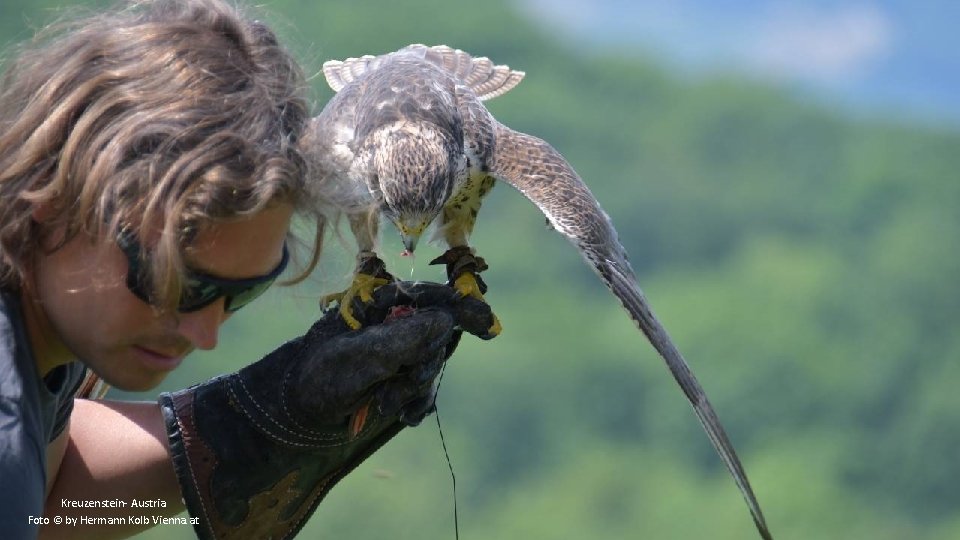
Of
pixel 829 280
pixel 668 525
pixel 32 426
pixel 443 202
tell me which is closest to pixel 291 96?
pixel 32 426

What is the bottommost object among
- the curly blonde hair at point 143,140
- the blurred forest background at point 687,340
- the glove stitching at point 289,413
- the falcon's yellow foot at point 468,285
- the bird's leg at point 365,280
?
the blurred forest background at point 687,340

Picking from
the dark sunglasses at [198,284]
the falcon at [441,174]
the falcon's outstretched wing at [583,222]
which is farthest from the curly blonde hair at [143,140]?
the falcon's outstretched wing at [583,222]

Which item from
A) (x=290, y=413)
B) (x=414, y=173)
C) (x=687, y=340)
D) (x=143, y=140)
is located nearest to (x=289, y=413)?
(x=290, y=413)

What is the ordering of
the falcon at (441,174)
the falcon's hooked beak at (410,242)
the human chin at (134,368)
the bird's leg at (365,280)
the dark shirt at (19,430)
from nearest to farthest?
the dark shirt at (19,430)
the human chin at (134,368)
the bird's leg at (365,280)
the falcon at (441,174)
the falcon's hooked beak at (410,242)

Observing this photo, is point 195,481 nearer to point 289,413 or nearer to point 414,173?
point 289,413

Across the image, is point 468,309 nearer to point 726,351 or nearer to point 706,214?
point 726,351

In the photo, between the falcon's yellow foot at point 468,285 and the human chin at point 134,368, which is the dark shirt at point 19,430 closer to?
the human chin at point 134,368

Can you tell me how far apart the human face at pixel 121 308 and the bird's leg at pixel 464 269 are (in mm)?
1259

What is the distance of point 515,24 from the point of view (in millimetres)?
49000

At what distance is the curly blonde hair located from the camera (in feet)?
9.37

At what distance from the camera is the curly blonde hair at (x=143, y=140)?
286 centimetres

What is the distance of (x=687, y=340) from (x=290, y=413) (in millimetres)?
31845

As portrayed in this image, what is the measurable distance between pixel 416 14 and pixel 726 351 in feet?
47.3

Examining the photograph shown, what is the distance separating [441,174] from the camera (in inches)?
192
